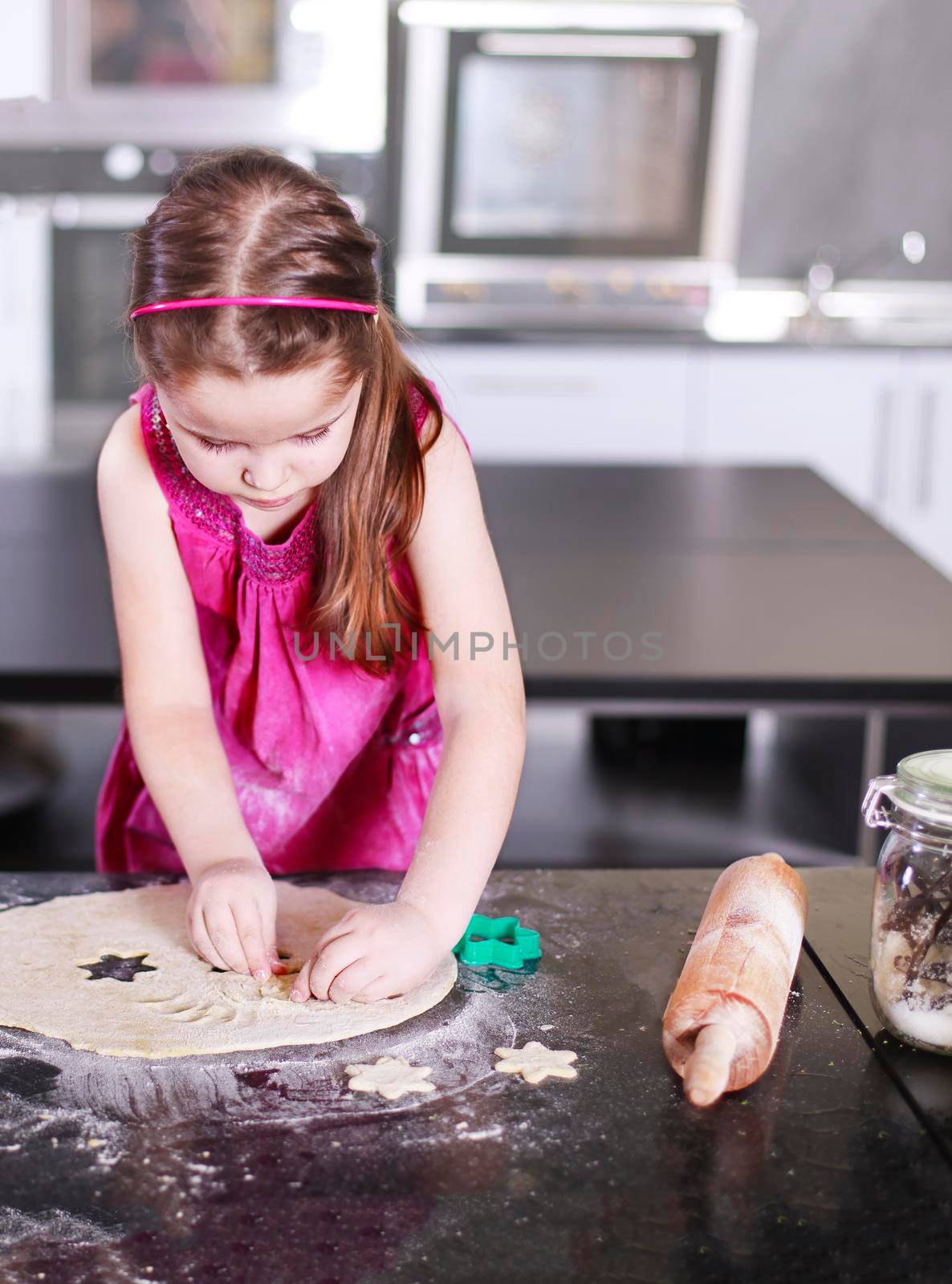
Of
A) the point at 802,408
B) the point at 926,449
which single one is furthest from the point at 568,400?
the point at 926,449

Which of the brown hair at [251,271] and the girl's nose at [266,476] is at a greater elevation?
the brown hair at [251,271]

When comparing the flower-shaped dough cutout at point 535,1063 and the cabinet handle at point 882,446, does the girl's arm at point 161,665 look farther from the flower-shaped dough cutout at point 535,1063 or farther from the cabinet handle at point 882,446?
the cabinet handle at point 882,446

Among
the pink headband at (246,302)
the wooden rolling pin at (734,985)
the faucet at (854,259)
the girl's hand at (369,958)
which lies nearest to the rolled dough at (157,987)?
the girl's hand at (369,958)

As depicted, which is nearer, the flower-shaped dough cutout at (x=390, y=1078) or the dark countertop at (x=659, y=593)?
the flower-shaped dough cutout at (x=390, y=1078)

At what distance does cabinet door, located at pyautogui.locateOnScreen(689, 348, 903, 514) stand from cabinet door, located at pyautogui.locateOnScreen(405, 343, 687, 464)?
0.27ft

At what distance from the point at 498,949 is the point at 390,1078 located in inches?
6.2

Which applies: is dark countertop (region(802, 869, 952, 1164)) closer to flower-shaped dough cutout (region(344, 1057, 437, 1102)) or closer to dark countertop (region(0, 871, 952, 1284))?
dark countertop (region(0, 871, 952, 1284))

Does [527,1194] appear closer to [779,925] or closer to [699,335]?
[779,925]

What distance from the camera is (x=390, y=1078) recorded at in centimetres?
75

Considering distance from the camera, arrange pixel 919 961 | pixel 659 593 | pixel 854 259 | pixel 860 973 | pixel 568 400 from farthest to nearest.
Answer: pixel 854 259 → pixel 568 400 → pixel 659 593 → pixel 860 973 → pixel 919 961

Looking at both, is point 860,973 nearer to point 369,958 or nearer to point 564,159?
point 369,958

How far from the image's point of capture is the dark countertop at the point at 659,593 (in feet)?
4.92

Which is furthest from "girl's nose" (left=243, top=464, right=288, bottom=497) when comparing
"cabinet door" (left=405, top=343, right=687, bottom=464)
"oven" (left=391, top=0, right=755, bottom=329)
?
"oven" (left=391, top=0, right=755, bottom=329)

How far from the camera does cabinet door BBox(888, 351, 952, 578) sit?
3453 millimetres
